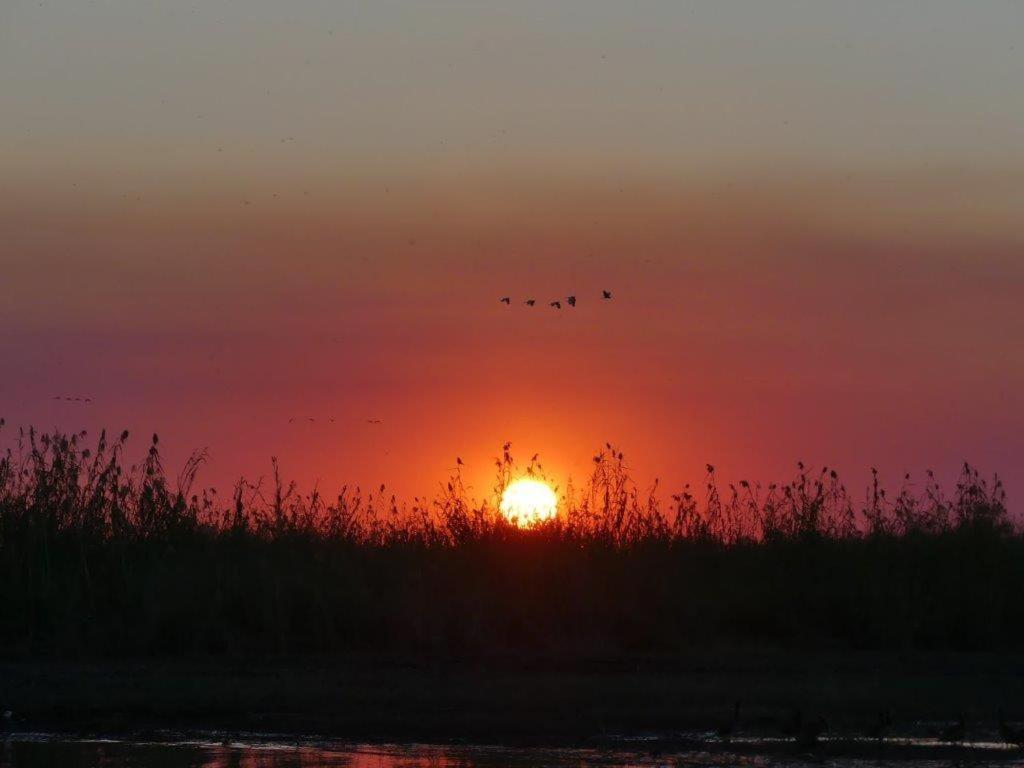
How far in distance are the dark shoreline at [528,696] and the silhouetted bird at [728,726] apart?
0.21ft

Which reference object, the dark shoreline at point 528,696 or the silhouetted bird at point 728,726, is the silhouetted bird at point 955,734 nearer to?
the dark shoreline at point 528,696

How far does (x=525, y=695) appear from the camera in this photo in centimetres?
1056

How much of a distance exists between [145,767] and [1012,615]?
8760 millimetres

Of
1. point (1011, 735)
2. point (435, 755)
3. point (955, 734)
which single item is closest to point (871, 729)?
point (955, 734)

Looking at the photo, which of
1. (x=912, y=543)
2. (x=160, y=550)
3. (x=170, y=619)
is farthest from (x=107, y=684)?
(x=912, y=543)

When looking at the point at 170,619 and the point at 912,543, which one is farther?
the point at 912,543

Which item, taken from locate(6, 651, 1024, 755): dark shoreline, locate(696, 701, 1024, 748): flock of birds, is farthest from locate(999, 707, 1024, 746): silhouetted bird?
locate(6, 651, 1024, 755): dark shoreline

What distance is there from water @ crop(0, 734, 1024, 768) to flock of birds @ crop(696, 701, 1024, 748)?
0.09 metres

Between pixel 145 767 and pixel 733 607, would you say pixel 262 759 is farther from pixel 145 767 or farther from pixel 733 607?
pixel 733 607

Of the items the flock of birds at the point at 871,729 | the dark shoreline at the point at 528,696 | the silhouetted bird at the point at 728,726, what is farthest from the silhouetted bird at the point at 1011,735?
the silhouetted bird at the point at 728,726

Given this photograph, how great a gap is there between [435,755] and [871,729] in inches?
116

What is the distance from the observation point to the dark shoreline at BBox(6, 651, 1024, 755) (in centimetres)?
943

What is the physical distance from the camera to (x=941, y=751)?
862 centimetres

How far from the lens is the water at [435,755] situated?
835 cm
